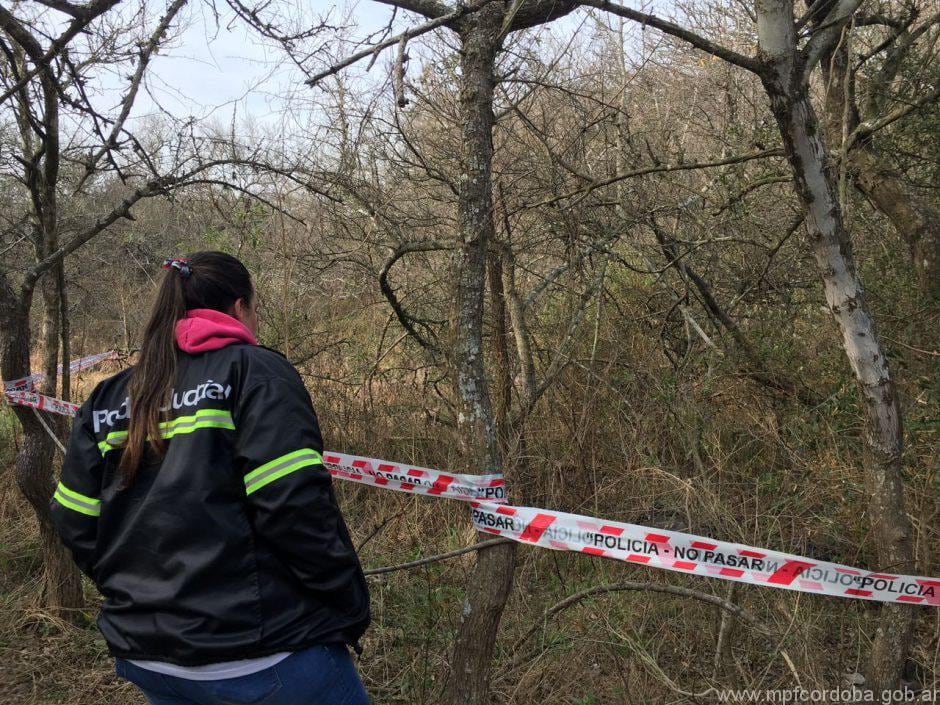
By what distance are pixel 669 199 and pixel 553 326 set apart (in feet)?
4.78

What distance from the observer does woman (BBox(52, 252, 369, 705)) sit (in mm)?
1771

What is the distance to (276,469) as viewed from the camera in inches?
69.6

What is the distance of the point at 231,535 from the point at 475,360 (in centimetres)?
151

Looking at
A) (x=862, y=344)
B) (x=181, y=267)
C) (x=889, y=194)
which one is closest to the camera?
(x=181, y=267)

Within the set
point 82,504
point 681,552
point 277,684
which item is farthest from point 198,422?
point 681,552

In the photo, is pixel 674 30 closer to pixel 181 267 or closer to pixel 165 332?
pixel 181 267

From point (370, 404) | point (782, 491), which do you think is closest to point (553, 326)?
point (370, 404)

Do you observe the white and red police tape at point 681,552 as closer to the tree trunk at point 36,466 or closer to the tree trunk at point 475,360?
the tree trunk at point 475,360

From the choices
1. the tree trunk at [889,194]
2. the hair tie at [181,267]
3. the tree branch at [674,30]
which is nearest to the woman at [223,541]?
the hair tie at [181,267]

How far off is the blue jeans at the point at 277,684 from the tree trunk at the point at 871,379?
7.92ft

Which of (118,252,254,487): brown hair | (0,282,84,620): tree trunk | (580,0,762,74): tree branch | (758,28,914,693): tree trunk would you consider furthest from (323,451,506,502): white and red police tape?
(580,0,762,74): tree branch

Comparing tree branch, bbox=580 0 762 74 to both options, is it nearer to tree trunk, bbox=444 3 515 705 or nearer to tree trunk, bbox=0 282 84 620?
tree trunk, bbox=444 3 515 705

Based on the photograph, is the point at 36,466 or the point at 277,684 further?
the point at 36,466

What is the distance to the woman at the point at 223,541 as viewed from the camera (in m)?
1.77
